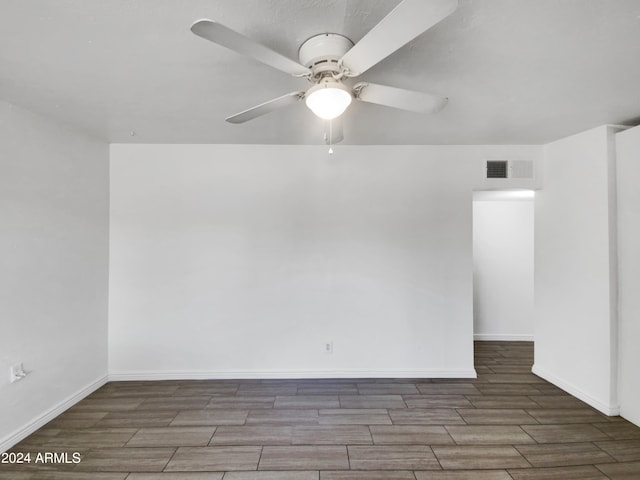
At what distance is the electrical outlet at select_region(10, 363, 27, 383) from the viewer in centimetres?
209

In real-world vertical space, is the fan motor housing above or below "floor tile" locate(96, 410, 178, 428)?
above

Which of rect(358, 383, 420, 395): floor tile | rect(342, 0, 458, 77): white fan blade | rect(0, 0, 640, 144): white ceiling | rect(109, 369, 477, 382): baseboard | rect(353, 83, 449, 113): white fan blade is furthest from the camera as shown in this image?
rect(109, 369, 477, 382): baseboard

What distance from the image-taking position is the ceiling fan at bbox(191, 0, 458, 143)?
38.6 inches

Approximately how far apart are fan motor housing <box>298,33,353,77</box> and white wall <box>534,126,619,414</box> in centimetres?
247

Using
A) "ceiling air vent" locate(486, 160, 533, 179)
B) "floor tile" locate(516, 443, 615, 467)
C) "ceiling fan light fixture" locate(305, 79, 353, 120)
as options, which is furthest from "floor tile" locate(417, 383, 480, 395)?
"ceiling fan light fixture" locate(305, 79, 353, 120)

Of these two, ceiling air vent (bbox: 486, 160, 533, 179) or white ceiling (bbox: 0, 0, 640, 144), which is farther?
ceiling air vent (bbox: 486, 160, 533, 179)

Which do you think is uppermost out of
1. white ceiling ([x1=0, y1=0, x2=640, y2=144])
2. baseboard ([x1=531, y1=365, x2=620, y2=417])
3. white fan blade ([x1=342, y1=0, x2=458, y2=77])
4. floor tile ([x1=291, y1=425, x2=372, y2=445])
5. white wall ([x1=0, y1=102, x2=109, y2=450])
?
white ceiling ([x1=0, y1=0, x2=640, y2=144])

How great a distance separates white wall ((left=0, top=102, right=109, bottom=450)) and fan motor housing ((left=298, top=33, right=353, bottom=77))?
7.19ft

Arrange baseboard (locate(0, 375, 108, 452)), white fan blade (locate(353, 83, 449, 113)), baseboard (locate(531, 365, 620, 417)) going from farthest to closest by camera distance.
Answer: baseboard (locate(531, 365, 620, 417))
baseboard (locate(0, 375, 108, 452))
white fan blade (locate(353, 83, 449, 113))

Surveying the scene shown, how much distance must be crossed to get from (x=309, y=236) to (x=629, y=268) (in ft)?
8.56

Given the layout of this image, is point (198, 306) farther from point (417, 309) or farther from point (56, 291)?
point (417, 309)

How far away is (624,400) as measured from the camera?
2383mm

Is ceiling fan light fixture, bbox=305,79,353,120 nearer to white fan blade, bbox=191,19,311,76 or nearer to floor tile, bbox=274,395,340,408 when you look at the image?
white fan blade, bbox=191,19,311,76

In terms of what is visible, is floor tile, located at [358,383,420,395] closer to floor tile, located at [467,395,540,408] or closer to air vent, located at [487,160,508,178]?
floor tile, located at [467,395,540,408]
